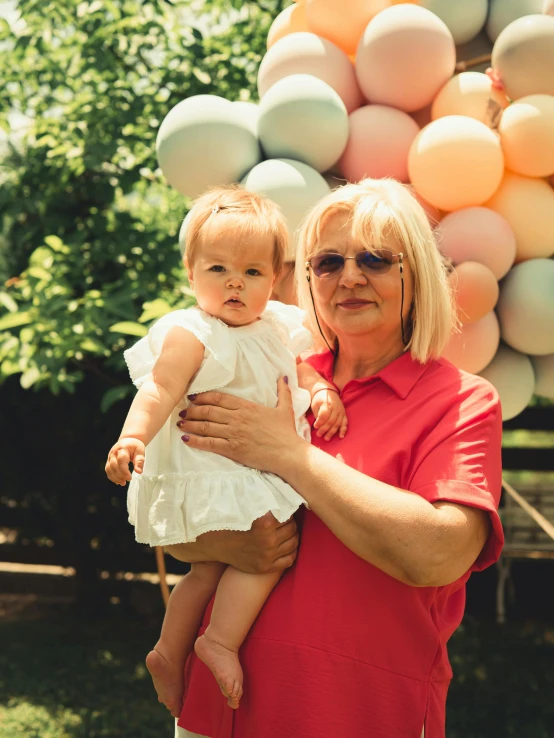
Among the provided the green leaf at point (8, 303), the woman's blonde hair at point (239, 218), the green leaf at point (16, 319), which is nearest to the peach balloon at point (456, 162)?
the woman's blonde hair at point (239, 218)

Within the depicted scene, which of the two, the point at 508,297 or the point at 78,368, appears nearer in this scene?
the point at 508,297

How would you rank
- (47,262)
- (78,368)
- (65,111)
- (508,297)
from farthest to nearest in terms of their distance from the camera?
(78,368), (65,111), (47,262), (508,297)

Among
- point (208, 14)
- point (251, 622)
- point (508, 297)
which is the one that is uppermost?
point (208, 14)

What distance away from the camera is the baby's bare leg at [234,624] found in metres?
1.74

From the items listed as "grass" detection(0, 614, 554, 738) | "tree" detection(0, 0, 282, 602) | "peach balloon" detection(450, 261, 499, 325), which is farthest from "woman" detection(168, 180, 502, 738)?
"grass" detection(0, 614, 554, 738)

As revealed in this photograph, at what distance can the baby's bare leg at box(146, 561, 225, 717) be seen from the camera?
1937mm

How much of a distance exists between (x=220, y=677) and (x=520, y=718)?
313 centimetres

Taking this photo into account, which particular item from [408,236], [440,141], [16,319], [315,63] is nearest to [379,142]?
[440,141]

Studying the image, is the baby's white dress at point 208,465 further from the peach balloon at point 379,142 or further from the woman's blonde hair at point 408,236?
the peach balloon at point 379,142

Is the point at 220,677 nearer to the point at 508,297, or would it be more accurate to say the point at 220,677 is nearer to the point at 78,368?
the point at 508,297

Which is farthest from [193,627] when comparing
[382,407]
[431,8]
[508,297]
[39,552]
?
[39,552]

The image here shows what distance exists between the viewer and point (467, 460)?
Answer: 163 centimetres

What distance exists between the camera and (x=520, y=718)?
13.9ft

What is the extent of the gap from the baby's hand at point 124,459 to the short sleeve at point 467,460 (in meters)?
0.57
